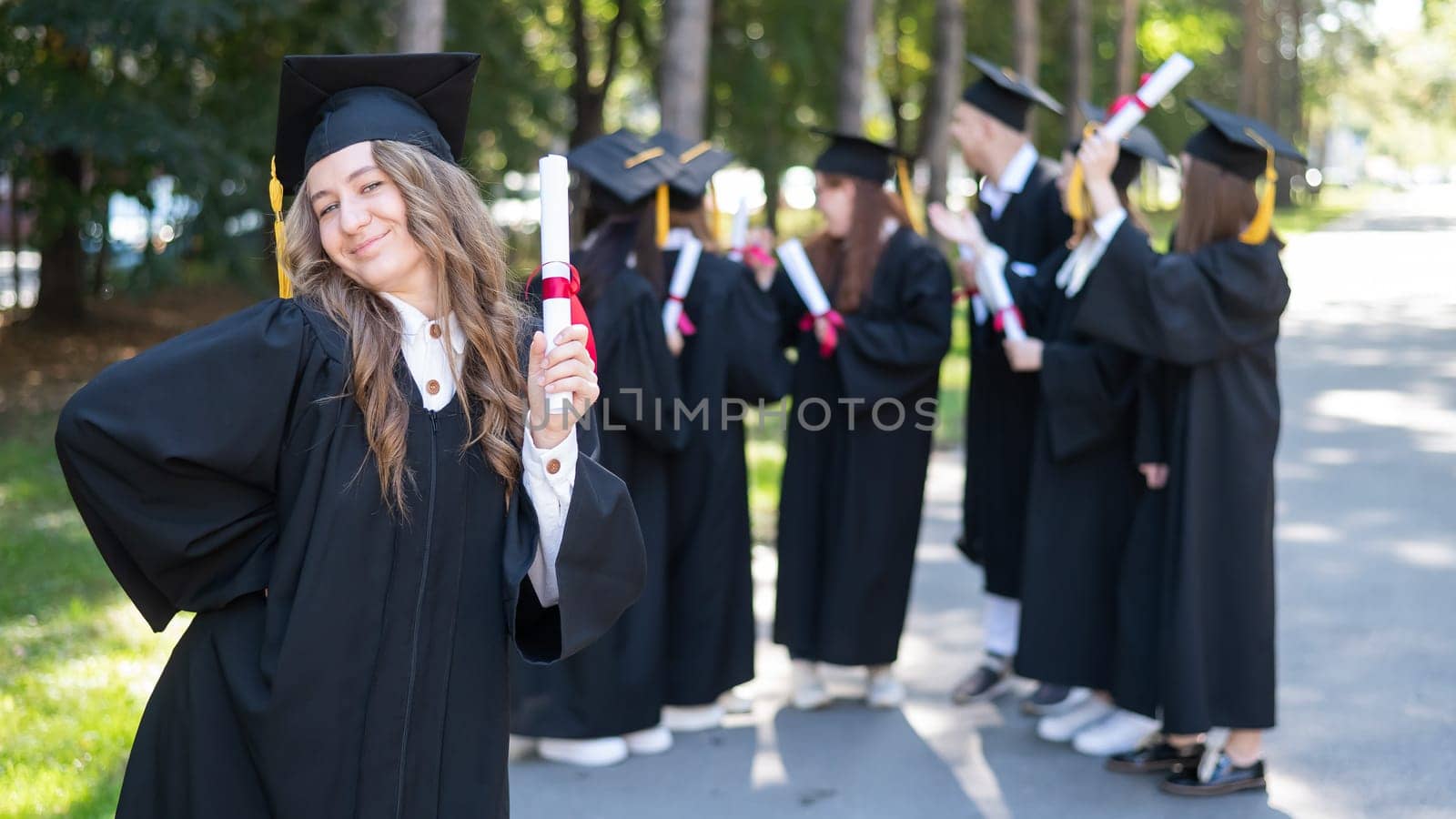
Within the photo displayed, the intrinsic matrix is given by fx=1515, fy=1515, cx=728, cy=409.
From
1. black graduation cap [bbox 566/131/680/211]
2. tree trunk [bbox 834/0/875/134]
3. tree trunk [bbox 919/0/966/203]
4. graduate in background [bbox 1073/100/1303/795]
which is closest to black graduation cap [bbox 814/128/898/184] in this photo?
black graduation cap [bbox 566/131/680/211]

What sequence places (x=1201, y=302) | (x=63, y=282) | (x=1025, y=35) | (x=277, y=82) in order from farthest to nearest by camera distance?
(x=1025, y=35) < (x=63, y=282) < (x=277, y=82) < (x=1201, y=302)

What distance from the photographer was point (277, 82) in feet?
42.1

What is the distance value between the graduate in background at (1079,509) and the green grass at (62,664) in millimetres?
3074

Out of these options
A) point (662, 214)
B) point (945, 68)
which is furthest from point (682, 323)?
point (945, 68)

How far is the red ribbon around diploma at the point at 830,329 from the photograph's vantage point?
5672 mm

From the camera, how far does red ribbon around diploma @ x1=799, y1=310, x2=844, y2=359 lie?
567cm

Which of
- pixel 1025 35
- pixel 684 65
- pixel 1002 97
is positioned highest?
pixel 1025 35

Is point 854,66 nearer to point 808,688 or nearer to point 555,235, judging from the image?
point 808,688

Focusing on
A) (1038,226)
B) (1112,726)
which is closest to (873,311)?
(1038,226)

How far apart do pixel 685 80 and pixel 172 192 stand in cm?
408

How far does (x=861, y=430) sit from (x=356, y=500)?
3445 millimetres

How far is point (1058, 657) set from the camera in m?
5.25

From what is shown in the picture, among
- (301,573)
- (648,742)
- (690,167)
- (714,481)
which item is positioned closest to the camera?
(301,573)

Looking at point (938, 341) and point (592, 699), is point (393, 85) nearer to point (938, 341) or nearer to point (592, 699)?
point (592, 699)
